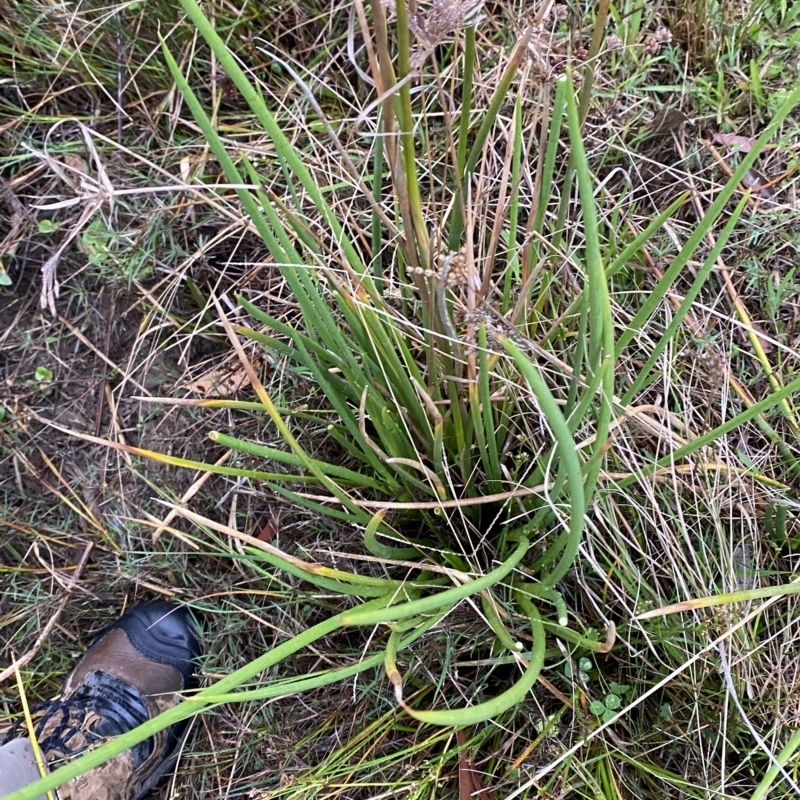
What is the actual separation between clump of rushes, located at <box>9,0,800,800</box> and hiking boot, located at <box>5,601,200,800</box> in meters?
0.39

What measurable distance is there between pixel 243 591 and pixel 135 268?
599 mm

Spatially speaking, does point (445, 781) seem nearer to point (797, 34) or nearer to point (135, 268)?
point (135, 268)

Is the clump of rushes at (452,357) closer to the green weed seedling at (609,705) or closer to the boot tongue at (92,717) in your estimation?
the green weed seedling at (609,705)

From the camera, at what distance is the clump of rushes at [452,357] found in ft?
1.39

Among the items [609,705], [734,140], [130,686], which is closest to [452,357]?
[609,705]

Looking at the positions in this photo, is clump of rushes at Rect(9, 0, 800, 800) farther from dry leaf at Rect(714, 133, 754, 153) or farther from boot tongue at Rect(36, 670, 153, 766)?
boot tongue at Rect(36, 670, 153, 766)

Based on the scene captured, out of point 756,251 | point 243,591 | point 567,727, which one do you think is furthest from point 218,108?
point 567,727

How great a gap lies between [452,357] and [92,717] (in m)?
0.95

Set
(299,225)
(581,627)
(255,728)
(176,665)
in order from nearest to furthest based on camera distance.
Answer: (299,225), (581,627), (255,728), (176,665)

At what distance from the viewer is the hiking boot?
1.07 m

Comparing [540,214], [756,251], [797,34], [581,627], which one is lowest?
[581,627]

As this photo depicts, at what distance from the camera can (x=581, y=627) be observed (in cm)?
85

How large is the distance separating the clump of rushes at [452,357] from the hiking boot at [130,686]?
39 cm

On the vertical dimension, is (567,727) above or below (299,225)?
below
